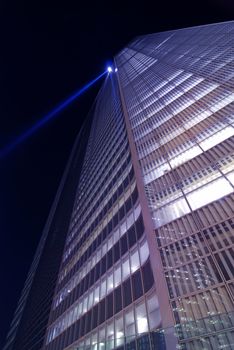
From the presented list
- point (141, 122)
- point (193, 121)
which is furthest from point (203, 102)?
point (141, 122)

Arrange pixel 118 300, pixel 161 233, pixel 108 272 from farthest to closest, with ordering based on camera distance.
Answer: pixel 108 272 < pixel 118 300 < pixel 161 233

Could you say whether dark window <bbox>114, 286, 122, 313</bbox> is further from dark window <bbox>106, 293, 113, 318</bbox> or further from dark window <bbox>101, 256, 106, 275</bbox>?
dark window <bbox>101, 256, 106, 275</bbox>

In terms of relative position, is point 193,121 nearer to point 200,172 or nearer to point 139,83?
point 200,172

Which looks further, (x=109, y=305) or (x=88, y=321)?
(x=88, y=321)

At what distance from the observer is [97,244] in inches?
885

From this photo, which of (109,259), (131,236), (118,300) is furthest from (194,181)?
(118,300)

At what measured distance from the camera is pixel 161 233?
1392 cm

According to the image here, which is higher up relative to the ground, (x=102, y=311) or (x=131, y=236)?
(x=131, y=236)

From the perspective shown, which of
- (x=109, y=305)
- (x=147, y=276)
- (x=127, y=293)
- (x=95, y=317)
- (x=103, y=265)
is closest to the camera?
(x=147, y=276)

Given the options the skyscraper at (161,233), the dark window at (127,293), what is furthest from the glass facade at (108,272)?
the skyscraper at (161,233)

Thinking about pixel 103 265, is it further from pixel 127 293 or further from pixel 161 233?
pixel 161 233

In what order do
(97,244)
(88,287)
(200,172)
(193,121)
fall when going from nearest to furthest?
(200,172)
(88,287)
(193,121)
(97,244)

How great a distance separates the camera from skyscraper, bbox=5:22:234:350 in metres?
10.2

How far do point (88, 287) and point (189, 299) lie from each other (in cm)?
1208
